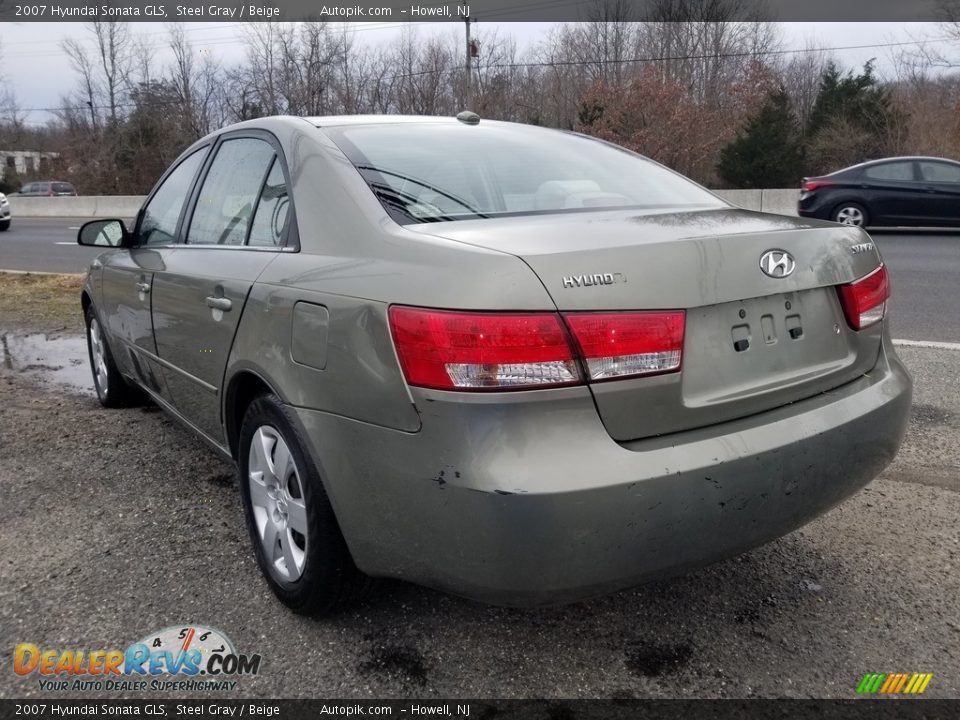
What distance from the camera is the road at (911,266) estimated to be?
6855 millimetres

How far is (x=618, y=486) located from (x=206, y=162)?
2.56m

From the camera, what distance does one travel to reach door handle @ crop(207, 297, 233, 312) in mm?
2736

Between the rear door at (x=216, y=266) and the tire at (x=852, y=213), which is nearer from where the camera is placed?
the rear door at (x=216, y=266)

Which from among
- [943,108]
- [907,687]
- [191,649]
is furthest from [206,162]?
[943,108]

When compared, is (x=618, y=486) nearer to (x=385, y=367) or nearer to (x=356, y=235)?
(x=385, y=367)

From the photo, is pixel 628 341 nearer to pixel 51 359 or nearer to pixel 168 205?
pixel 168 205

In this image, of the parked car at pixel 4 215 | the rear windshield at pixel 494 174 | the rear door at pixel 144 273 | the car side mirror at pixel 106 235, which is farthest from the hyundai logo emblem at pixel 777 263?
the parked car at pixel 4 215

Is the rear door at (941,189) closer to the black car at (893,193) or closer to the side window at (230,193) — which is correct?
the black car at (893,193)

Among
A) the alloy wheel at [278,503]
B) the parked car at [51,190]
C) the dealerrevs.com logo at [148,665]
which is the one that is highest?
the parked car at [51,190]

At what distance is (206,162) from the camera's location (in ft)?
11.6

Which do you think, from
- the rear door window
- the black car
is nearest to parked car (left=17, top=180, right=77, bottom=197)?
the black car

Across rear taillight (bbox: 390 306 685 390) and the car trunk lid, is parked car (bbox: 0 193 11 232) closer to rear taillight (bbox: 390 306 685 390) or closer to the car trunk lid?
the car trunk lid

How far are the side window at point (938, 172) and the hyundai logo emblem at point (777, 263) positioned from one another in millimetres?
13851

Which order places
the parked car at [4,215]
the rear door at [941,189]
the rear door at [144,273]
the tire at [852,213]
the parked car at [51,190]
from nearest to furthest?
1. the rear door at [144,273]
2. the rear door at [941,189]
3. the tire at [852,213]
4. the parked car at [4,215]
5. the parked car at [51,190]
